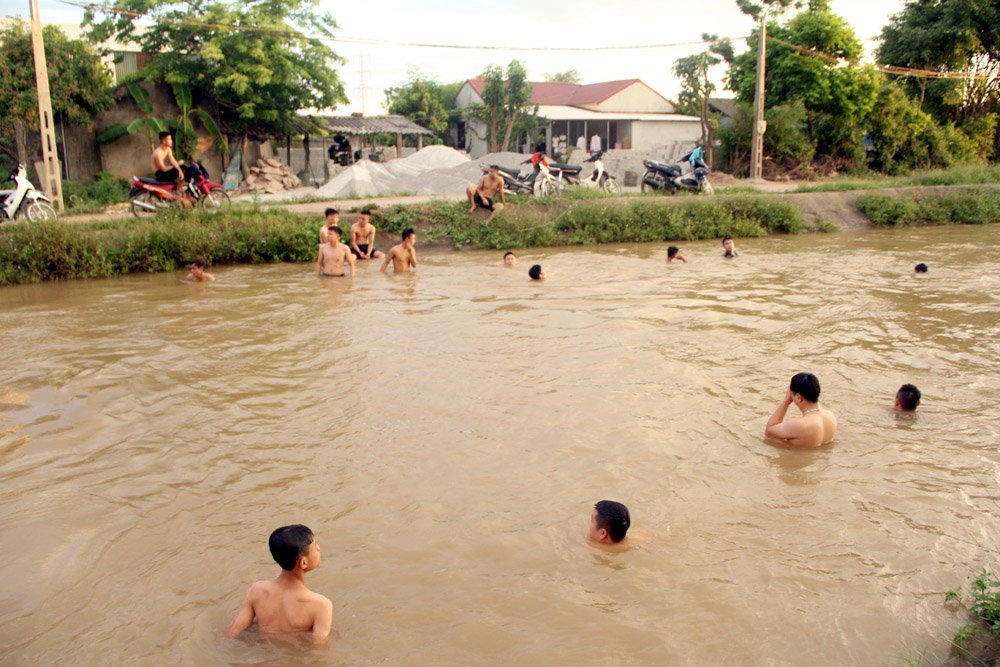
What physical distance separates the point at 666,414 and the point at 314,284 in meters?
7.33

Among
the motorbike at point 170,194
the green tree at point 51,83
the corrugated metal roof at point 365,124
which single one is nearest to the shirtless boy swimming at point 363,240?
the motorbike at point 170,194

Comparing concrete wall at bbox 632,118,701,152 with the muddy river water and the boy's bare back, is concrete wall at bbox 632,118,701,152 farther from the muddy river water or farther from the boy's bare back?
the boy's bare back

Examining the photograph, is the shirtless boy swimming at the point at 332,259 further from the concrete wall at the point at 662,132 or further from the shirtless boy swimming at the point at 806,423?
the concrete wall at the point at 662,132

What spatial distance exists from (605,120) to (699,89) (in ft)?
12.4

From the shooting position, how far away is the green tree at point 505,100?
29.6m

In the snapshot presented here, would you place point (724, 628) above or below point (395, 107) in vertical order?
below

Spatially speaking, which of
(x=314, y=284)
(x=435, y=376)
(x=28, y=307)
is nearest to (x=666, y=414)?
(x=435, y=376)

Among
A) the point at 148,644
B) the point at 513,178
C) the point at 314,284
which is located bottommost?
the point at 148,644

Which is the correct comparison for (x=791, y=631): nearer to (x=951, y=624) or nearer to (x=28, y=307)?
(x=951, y=624)

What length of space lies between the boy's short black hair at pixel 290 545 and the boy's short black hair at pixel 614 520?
1.72 metres

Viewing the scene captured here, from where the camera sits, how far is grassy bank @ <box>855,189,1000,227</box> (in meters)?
19.5

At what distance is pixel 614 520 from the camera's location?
453 cm

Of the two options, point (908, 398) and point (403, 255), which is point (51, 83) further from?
point (908, 398)

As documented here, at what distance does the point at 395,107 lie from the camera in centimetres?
3497
